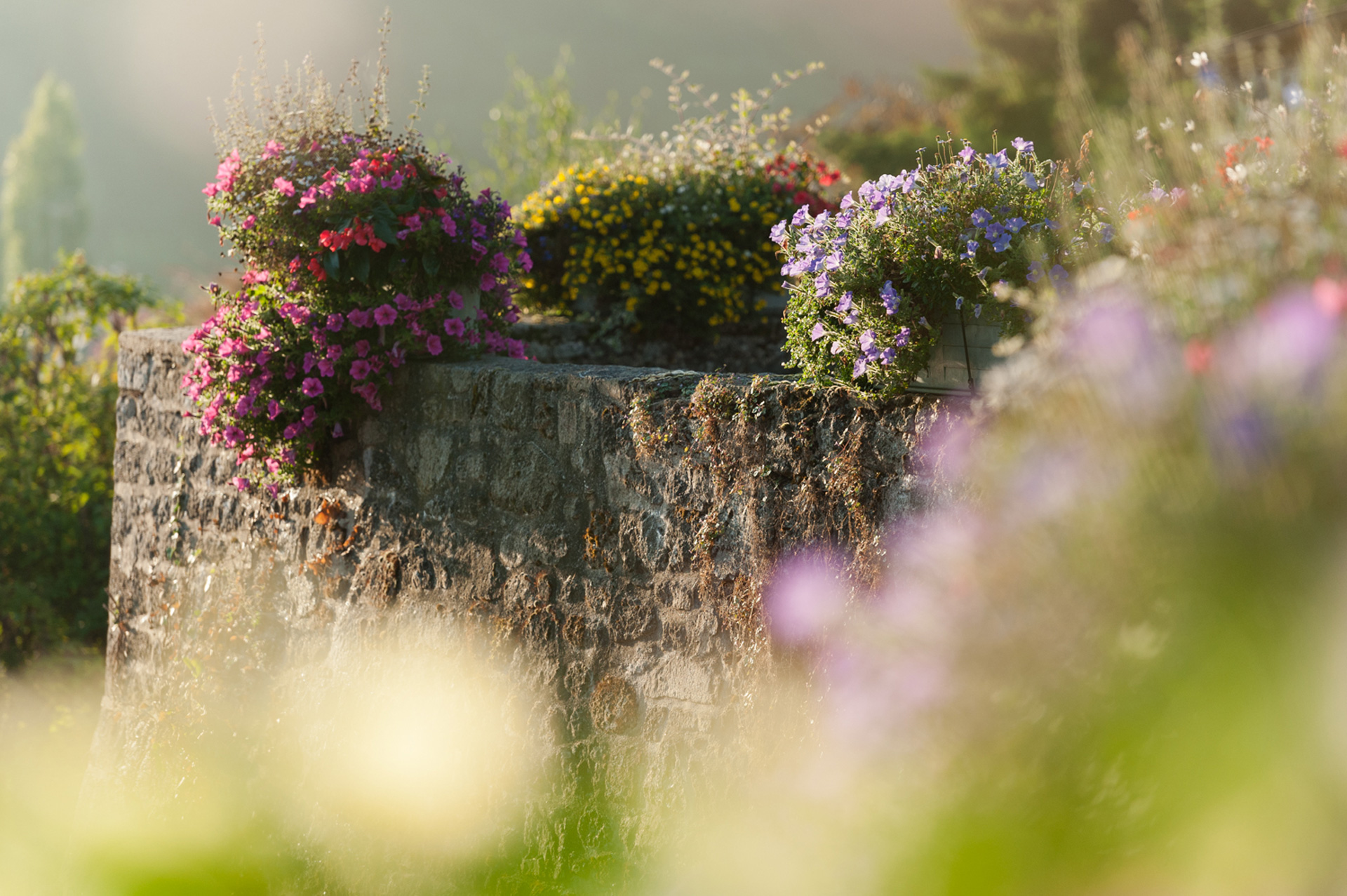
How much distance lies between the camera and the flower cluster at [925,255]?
7.57 ft

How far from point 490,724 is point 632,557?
764 mm

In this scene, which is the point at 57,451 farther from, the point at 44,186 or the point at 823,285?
the point at 44,186

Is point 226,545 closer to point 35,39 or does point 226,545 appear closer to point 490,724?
point 490,724

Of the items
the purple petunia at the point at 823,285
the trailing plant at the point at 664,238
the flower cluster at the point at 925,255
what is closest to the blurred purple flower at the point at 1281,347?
the flower cluster at the point at 925,255

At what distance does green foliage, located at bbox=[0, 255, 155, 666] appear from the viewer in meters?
6.16

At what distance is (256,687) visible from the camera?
3.89 m

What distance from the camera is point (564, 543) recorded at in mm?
3068

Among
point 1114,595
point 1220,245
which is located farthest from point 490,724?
point 1220,245

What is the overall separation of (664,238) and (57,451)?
4.24m

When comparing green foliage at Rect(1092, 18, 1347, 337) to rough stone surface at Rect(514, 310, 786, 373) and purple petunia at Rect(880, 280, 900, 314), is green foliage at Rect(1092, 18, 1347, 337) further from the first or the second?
rough stone surface at Rect(514, 310, 786, 373)

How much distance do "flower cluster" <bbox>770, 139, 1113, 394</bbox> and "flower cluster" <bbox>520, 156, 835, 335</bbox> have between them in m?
2.86

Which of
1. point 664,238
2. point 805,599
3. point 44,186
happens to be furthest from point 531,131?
point 44,186

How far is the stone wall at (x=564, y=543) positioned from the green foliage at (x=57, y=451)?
7.64 ft

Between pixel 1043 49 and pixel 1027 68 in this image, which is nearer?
pixel 1043 49
